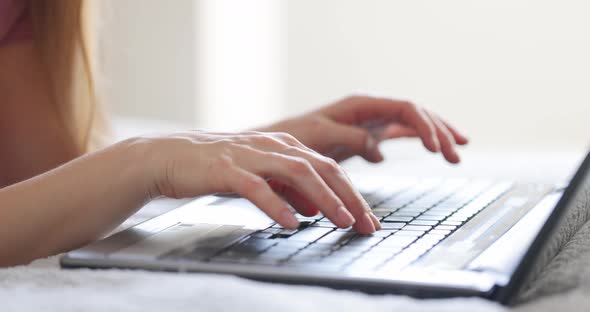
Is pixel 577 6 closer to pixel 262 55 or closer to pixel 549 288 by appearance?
pixel 262 55

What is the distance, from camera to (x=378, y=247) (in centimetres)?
56

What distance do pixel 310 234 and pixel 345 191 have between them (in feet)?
0.14

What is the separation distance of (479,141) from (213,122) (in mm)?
948

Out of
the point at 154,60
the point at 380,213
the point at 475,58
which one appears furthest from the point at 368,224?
the point at 154,60

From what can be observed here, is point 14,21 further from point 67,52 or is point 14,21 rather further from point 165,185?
point 165,185

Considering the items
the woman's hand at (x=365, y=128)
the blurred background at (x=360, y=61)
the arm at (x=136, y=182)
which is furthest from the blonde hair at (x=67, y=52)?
the blurred background at (x=360, y=61)

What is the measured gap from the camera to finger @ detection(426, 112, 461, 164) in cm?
101

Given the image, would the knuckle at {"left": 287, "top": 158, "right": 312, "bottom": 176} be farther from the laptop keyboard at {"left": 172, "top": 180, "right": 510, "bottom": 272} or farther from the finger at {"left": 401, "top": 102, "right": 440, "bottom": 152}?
the finger at {"left": 401, "top": 102, "right": 440, "bottom": 152}

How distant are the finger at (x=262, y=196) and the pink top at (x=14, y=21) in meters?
0.68

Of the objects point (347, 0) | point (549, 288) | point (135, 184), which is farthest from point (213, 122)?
point (549, 288)

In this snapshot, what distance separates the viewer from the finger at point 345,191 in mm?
604

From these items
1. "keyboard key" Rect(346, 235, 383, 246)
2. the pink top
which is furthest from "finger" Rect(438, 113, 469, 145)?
the pink top

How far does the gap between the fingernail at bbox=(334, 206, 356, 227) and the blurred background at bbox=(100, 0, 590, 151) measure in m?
2.17

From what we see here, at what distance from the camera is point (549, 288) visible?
19.2 inches
